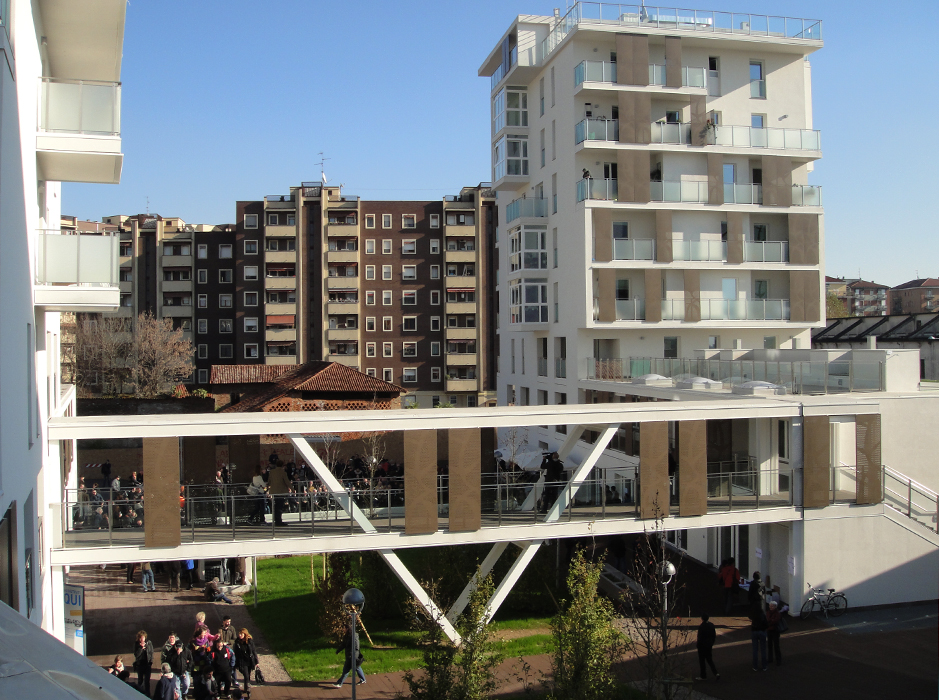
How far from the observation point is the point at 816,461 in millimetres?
19656

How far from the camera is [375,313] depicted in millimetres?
73875

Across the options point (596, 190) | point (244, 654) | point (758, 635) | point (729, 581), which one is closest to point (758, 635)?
point (758, 635)

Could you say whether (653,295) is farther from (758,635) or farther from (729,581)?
Answer: (758,635)

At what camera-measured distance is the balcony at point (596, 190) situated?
33.6m

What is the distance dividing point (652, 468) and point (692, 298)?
17.4 meters

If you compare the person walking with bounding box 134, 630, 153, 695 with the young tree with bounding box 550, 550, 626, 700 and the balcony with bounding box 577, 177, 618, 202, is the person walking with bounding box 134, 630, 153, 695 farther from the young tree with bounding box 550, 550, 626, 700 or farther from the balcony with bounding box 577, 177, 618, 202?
the balcony with bounding box 577, 177, 618, 202

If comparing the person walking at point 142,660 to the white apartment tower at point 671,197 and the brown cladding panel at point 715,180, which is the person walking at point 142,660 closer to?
the white apartment tower at point 671,197

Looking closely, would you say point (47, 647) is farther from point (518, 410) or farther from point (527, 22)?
point (527, 22)

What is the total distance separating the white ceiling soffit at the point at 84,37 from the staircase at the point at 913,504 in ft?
67.7

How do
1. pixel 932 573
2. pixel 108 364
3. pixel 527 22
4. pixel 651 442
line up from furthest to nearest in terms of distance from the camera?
1. pixel 108 364
2. pixel 527 22
3. pixel 932 573
4. pixel 651 442

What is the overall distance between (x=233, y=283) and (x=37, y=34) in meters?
64.1

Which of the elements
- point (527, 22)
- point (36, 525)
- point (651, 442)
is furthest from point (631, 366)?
point (36, 525)

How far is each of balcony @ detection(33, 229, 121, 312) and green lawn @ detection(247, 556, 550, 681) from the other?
9117 mm

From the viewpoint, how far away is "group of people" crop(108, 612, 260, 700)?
14.9 meters
